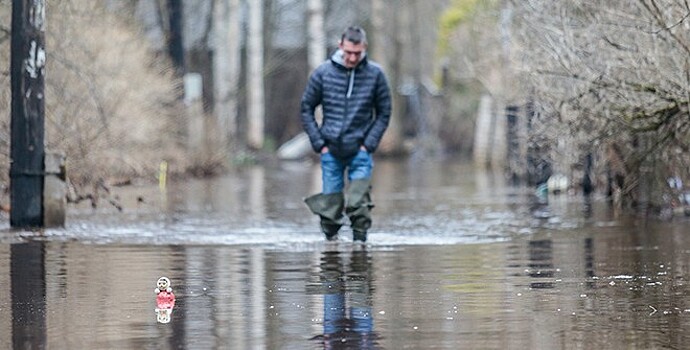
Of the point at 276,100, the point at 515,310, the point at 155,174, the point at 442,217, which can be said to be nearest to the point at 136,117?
the point at 155,174

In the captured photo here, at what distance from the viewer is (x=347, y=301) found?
10.7 meters

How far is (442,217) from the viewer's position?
19.9 meters

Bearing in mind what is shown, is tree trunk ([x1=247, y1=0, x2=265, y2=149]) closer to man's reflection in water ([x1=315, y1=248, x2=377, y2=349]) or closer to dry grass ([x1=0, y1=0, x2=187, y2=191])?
dry grass ([x1=0, y1=0, x2=187, y2=191])

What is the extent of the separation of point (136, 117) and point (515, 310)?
1953cm

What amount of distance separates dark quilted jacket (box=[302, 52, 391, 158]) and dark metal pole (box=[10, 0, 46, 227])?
2.83 metres

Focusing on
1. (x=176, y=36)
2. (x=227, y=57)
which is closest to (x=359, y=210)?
(x=176, y=36)

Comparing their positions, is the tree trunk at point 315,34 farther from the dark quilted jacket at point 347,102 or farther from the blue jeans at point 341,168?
the dark quilted jacket at point 347,102

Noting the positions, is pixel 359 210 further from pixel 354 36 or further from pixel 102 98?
pixel 102 98

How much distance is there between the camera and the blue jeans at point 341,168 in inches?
623

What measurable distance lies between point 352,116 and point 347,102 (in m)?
0.13

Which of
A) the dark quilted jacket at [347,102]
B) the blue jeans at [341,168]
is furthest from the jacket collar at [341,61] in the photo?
the blue jeans at [341,168]

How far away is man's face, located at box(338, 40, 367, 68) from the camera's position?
609 inches

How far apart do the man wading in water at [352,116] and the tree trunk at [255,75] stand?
32.8 m

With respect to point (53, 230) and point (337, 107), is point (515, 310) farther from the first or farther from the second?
point (53, 230)
